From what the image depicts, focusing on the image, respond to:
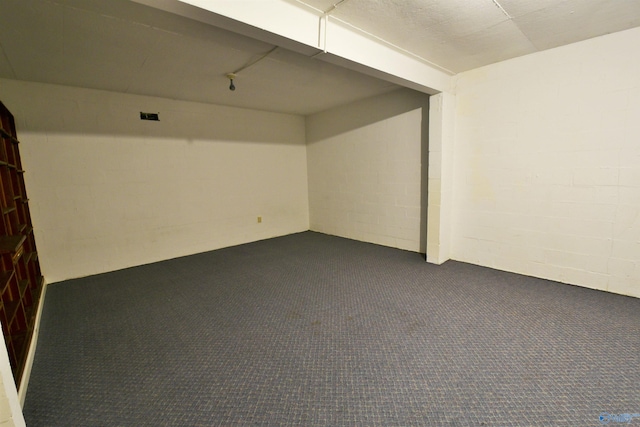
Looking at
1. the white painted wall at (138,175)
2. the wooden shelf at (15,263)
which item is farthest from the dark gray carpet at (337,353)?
the white painted wall at (138,175)

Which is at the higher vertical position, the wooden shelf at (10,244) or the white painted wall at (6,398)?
the wooden shelf at (10,244)

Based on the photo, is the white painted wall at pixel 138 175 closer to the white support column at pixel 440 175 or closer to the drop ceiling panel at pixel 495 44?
the white support column at pixel 440 175

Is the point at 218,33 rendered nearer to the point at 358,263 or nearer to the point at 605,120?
the point at 358,263

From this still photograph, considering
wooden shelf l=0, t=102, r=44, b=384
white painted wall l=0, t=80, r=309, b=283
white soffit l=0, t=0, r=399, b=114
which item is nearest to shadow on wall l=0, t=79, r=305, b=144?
white painted wall l=0, t=80, r=309, b=283

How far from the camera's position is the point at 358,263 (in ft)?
12.1

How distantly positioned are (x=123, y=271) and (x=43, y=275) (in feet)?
2.52

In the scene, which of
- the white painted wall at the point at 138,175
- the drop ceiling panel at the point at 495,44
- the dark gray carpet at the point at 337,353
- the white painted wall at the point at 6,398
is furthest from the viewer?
the white painted wall at the point at 138,175

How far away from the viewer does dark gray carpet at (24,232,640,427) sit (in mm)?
1431

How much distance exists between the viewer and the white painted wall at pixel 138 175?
3219mm

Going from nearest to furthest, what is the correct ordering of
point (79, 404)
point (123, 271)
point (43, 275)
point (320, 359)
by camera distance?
1. point (79, 404)
2. point (320, 359)
3. point (43, 275)
4. point (123, 271)

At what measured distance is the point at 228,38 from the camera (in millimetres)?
2275

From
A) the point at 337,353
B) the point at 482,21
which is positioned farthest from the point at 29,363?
the point at 482,21

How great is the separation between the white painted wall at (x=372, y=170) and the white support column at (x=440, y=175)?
367mm

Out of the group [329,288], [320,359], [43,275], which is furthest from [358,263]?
[43,275]
